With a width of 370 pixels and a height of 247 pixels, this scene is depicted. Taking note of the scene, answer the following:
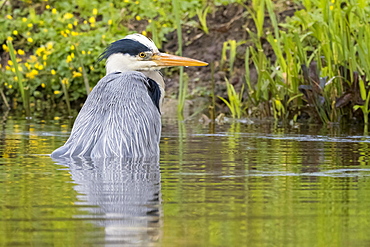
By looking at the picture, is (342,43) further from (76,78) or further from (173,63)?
(76,78)

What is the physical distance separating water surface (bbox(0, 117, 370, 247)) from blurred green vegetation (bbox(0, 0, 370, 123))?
179 centimetres

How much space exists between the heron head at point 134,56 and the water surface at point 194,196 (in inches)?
28.9

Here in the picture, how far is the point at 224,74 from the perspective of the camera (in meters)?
12.3

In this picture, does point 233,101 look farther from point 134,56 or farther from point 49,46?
point 49,46

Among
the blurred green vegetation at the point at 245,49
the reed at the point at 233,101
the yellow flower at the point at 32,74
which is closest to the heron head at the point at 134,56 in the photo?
the blurred green vegetation at the point at 245,49

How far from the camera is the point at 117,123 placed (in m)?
5.82

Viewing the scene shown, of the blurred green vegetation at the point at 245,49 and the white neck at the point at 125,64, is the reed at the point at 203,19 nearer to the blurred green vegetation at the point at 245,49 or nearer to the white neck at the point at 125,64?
the blurred green vegetation at the point at 245,49

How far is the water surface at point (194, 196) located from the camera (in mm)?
3277

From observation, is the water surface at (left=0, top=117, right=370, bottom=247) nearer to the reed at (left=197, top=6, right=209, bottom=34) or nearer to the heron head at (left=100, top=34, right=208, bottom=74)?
the heron head at (left=100, top=34, right=208, bottom=74)

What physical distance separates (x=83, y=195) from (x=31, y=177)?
0.85 meters

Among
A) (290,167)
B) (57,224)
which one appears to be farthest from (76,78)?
(57,224)

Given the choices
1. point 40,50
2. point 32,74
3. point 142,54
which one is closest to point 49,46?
point 40,50

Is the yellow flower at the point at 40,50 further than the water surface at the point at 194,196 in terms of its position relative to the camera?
Yes

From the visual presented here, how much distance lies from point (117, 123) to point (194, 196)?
174cm
